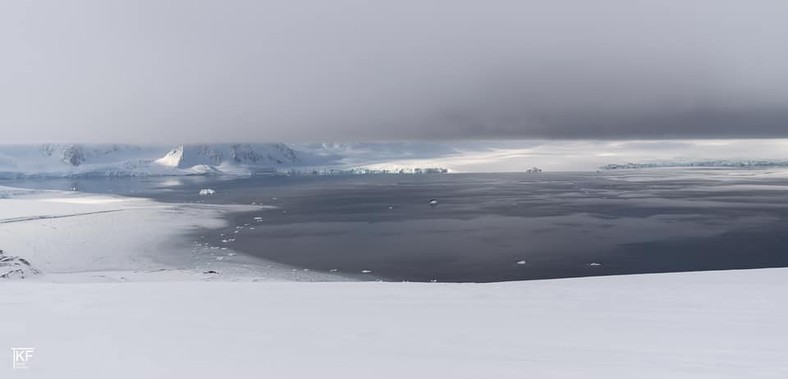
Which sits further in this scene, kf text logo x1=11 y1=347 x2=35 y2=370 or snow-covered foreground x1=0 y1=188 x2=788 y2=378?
snow-covered foreground x1=0 y1=188 x2=788 y2=378

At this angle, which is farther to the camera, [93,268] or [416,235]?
[416,235]

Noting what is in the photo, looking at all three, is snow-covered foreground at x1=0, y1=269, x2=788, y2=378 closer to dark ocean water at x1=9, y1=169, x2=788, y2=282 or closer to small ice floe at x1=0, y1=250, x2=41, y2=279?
small ice floe at x1=0, y1=250, x2=41, y2=279

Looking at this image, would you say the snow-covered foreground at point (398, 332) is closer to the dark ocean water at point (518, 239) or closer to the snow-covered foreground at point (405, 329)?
the snow-covered foreground at point (405, 329)

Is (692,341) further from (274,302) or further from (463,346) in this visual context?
(274,302)

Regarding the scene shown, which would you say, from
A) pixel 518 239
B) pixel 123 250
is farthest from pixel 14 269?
pixel 518 239

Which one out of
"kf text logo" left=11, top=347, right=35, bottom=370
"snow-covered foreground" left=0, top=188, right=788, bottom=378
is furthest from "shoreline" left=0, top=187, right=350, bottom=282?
"kf text logo" left=11, top=347, right=35, bottom=370

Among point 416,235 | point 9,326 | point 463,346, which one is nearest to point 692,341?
point 463,346
